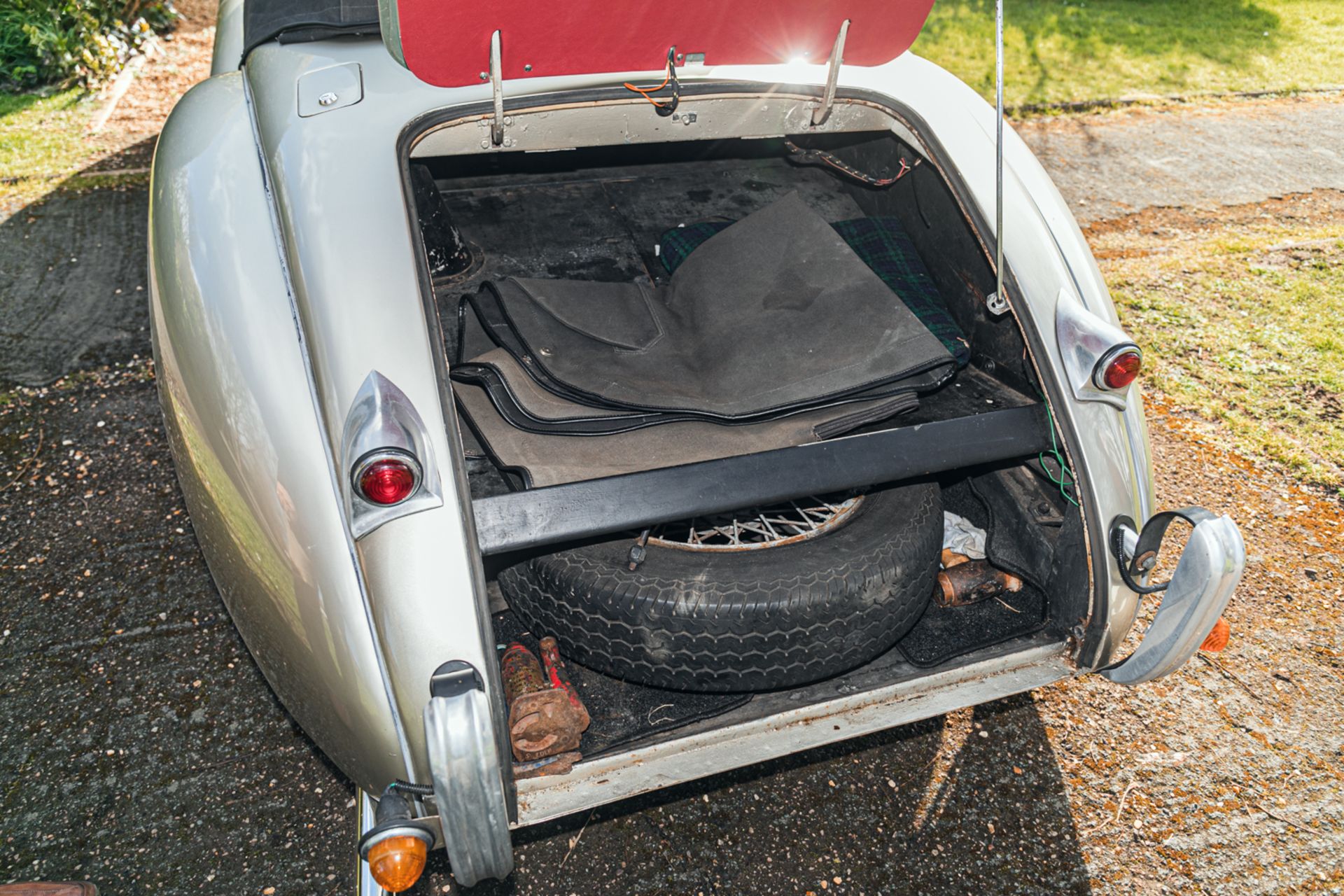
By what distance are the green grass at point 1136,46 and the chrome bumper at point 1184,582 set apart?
5.42 metres

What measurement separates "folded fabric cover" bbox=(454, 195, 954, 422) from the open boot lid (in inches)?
17.9

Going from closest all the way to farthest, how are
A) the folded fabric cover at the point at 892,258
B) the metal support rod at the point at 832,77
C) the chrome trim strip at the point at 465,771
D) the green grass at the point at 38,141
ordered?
the chrome trim strip at the point at 465,771
the metal support rod at the point at 832,77
the folded fabric cover at the point at 892,258
the green grass at the point at 38,141

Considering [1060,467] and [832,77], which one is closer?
[1060,467]

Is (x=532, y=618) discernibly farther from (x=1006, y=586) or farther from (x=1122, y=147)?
(x=1122, y=147)

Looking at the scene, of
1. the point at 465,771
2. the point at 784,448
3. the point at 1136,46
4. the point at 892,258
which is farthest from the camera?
the point at 1136,46

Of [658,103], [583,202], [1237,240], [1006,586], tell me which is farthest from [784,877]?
[1237,240]

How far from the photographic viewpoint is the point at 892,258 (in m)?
2.71

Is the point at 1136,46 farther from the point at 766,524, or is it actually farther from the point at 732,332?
the point at 766,524

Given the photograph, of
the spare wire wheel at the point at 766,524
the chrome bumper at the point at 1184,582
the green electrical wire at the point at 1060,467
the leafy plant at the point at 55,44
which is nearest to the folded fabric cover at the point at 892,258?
the green electrical wire at the point at 1060,467

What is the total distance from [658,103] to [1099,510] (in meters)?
1.47

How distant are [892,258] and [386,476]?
1.66m

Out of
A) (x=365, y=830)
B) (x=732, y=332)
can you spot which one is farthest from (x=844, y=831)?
(x=732, y=332)

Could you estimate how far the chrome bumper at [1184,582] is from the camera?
5.95 ft

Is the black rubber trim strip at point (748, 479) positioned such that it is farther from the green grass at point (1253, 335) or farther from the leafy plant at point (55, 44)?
the leafy plant at point (55, 44)
